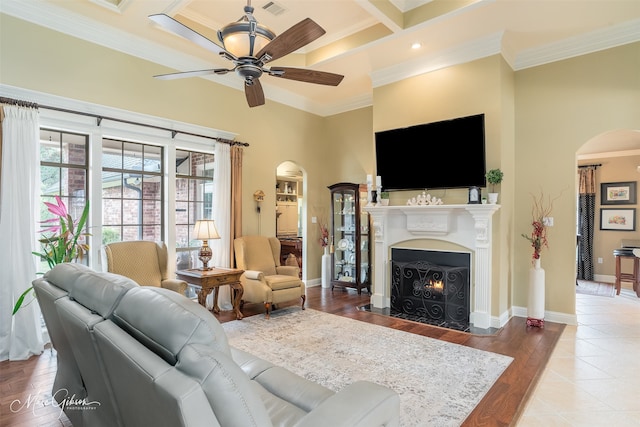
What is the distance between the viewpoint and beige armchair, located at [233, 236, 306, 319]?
15.1ft

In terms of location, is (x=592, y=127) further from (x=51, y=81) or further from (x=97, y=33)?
(x=51, y=81)

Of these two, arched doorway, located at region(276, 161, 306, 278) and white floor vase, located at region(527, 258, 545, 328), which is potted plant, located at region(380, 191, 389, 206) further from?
arched doorway, located at region(276, 161, 306, 278)

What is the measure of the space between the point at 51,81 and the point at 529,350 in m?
5.75

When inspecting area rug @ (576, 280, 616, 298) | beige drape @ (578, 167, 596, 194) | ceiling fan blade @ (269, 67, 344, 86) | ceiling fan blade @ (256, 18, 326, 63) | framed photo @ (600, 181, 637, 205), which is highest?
ceiling fan blade @ (256, 18, 326, 63)

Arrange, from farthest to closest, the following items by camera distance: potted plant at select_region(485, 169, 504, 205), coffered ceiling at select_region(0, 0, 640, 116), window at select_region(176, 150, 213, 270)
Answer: window at select_region(176, 150, 213, 270)
potted plant at select_region(485, 169, 504, 205)
coffered ceiling at select_region(0, 0, 640, 116)

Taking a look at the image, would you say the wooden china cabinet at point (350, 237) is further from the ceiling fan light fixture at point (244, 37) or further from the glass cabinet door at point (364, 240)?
the ceiling fan light fixture at point (244, 37)

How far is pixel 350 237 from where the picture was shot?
20.9ft

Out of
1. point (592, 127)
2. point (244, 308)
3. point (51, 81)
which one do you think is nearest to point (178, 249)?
point (244, 308)

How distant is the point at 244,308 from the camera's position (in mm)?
5176

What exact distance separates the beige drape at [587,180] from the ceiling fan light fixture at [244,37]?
8.09 meters

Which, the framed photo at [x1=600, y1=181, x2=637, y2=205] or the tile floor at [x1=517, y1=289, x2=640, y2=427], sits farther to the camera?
the framed photo at [x1=600, y1=181, x2=637, y2=205]

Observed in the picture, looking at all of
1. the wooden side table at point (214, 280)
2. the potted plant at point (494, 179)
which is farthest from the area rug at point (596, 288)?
the wooden side table at point (214, 280)

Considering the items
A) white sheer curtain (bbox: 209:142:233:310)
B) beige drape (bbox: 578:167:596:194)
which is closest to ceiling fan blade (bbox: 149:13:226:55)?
white sheer curtain (bbox: 209:142:233:310)

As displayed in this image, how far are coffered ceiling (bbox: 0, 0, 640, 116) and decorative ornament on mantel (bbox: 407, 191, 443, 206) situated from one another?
5.81ft
